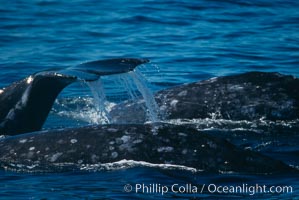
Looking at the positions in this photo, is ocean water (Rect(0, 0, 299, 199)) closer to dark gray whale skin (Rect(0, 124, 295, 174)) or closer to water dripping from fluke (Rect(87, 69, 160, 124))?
water dripping from fluke (Rect(87, 69, 160, 124))

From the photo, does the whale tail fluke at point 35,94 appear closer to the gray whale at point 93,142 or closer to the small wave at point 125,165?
the gray whale at point 93,142

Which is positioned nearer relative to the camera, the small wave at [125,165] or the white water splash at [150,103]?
the small wave at [125,165]

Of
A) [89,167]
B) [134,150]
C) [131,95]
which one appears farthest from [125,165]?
[131,95]

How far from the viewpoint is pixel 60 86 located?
10.8 meters

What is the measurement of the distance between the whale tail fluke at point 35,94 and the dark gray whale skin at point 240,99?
2.61 m

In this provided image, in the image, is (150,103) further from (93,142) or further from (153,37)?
(153,37)

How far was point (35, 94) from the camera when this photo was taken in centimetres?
1077

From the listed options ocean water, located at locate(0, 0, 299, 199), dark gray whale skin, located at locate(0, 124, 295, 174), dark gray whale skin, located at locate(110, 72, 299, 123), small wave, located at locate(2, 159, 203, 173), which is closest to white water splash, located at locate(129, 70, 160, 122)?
dark gray whale skin, located at locate(110, 72, 299, 123)

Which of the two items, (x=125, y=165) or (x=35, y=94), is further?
(x=35, y=94)

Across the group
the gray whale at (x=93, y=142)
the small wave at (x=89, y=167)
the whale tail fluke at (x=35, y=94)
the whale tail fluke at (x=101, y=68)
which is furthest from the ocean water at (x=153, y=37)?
the whale tail fluke at (x=35, y=94)

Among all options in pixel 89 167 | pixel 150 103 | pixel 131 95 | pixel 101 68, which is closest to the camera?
pixel 89 167

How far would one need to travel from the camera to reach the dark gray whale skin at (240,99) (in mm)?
12789

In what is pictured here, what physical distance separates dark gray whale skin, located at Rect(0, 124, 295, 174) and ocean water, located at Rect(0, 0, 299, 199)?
4.78ft

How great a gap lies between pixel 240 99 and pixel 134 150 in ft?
12.8
